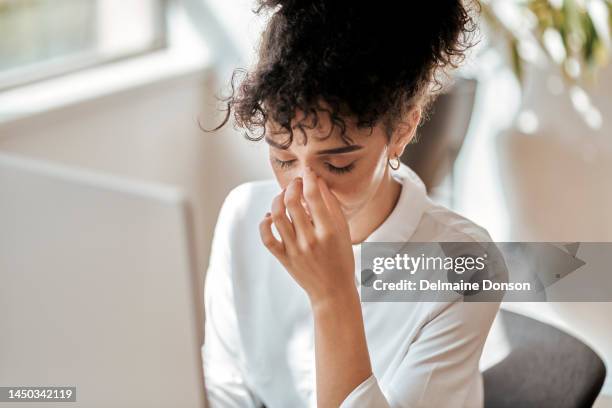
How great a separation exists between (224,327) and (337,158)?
0.38 metres

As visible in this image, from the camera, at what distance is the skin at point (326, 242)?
810 millimetres

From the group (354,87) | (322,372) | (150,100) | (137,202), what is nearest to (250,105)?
(354,87)

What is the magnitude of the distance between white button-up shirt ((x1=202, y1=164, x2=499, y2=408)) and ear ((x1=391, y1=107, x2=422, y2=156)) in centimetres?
8

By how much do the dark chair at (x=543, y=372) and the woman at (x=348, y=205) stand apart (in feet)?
0.59

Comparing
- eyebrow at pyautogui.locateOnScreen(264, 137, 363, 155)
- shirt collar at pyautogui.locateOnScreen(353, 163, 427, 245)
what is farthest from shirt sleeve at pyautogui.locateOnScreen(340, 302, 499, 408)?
eyebrow at pyautogui.locateOnScreen(264, 137, 363, 155)

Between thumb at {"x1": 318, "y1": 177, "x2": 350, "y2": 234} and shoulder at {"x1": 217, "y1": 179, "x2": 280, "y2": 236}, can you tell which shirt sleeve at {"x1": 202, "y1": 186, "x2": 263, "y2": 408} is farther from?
thumb at {"x1": 318, "y1": 177, "x2": 350, "y2": 234}

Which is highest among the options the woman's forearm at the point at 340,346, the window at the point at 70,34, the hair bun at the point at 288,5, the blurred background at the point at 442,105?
the window at the point at 70,34

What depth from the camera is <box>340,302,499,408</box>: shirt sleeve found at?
0.88 meters

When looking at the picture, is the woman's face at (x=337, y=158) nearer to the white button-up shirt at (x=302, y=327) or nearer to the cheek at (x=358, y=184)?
the cheek at (x=358, y=184)

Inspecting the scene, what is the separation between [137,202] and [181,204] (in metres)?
0.04

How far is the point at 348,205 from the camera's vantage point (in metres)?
0.93

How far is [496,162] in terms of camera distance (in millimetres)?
1933

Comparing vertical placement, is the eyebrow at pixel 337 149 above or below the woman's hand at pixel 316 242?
above

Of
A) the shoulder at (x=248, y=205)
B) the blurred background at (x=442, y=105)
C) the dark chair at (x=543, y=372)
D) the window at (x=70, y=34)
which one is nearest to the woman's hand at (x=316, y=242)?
the shoulder at (x=248, y=205)
